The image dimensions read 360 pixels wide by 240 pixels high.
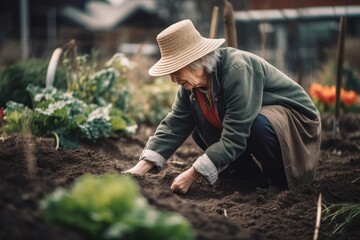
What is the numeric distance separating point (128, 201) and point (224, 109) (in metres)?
1.99

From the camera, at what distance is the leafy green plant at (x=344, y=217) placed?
3.16 meters

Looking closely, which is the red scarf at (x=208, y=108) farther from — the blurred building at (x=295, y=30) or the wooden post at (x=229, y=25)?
the blurred building at (x=295, y=30)

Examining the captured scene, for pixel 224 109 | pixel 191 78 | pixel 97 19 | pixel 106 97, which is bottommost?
pixel 97 19

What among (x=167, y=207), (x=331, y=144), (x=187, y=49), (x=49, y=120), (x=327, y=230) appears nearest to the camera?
(x=167, y=207)

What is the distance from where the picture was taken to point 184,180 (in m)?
3.66

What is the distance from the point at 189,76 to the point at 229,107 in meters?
0.31

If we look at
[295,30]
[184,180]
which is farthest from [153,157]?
[295,30]

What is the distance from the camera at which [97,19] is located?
119 feet

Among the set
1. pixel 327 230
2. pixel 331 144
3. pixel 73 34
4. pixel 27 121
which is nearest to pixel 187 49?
pixel 327 230

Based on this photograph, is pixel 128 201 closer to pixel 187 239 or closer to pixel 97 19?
pixel 187 239

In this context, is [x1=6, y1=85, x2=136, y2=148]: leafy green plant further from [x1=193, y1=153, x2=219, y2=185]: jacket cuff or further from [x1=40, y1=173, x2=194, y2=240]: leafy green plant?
[x1=40, y1=173, x2=194, y2=240]: leafy green plant

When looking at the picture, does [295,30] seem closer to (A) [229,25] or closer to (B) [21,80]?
(A) [229,25]

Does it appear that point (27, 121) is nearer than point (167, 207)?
No

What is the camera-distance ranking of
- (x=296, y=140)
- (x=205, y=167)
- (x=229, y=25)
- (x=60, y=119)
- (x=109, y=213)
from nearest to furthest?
(x=109, y=213), (x=205, y=167), (x=296, y=140), (x=60, y=119), (x=229, y=25)
